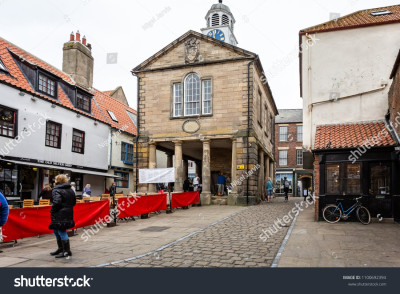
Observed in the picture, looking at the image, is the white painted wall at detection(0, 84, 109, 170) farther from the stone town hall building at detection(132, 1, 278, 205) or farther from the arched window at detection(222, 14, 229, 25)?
the arched window at detection(222, 14, 229, 25)

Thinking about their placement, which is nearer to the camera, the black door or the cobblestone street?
the cobblestone street

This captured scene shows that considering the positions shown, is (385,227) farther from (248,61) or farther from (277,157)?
(277,157)

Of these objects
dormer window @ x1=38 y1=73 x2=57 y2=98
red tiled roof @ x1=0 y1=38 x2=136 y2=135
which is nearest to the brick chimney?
red tiled roof @ x1=0 y1=38 x2=136 y2=135

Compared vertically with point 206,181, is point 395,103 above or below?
above

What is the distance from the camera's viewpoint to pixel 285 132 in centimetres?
4209

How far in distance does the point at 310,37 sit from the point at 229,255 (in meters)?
12.3

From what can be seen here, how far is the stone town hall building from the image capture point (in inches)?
761

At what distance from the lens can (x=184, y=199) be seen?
687 inches

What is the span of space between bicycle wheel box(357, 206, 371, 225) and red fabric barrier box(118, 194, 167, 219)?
8.12 m

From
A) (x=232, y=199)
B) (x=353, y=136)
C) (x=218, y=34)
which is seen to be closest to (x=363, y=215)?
(x=353, y=136)

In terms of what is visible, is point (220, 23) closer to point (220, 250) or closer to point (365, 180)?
point (365, 180)

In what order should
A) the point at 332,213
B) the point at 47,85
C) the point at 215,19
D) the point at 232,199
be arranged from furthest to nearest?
the point at 215,19
the point at 47,85
the point at 232,199
the point at 332,213
